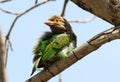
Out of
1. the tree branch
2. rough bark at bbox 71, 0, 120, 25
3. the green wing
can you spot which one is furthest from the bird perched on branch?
rough bark at bbox 71, 0, 120, 25

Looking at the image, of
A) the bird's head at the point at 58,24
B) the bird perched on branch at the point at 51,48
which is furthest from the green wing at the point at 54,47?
the bird's head at the point at 58,24

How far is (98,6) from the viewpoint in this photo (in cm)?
184

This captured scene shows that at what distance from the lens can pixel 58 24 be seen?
8.60 ft

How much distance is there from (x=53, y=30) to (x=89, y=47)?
0.89 m

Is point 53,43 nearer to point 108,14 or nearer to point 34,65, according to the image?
point 34,65

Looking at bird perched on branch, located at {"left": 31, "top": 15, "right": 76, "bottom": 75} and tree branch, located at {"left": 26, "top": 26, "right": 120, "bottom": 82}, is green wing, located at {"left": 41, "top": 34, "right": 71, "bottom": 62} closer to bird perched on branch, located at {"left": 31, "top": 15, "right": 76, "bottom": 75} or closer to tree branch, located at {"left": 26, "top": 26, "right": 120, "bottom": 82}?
bird perched on branch, located at {"left": 31, "top": 15, "right": 76, "bottom": 75}

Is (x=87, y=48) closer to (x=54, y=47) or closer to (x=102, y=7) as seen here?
(x=102, y=7)

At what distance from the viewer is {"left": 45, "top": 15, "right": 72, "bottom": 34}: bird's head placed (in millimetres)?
2539

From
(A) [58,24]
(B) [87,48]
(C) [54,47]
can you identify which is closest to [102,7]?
(B) [87,48]

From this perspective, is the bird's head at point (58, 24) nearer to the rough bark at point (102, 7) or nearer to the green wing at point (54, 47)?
the green wing at point (54, 47)

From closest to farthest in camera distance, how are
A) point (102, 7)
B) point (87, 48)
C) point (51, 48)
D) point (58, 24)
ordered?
point (87, 48)
point (102, 7)
point (51, 48)
point (58, 24)

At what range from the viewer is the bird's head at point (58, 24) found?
2.54 metres

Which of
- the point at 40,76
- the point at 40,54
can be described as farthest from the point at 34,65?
the point at 40,76

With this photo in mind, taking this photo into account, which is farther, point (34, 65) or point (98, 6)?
point (34, 65)
